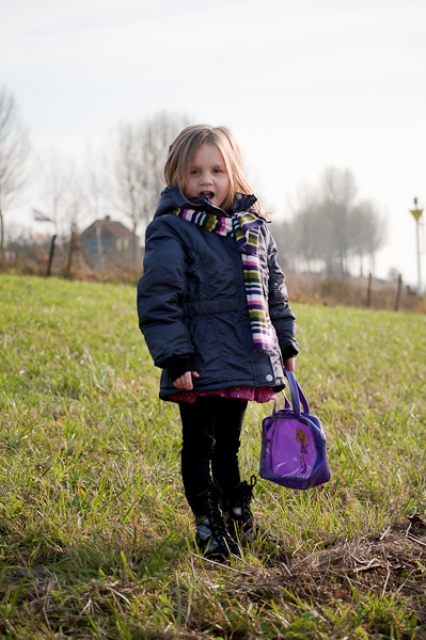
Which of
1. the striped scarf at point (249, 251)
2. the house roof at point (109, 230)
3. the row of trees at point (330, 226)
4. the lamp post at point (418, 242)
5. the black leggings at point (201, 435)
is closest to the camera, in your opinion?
the striped scarf at point (249, 251)

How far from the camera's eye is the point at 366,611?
2.05 m

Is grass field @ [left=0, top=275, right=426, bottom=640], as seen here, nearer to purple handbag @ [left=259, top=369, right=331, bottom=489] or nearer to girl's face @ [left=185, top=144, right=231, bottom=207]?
purple handbag @ [left=259, top=369, right=331, bottom=489]

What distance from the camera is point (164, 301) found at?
2.38 meters

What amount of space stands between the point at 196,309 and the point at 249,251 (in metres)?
0.30

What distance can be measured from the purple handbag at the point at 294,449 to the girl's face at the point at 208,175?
796 mm

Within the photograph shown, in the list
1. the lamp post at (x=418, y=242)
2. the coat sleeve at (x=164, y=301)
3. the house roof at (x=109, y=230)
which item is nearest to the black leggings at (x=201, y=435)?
the coat sleeve at (x=164, y=301)

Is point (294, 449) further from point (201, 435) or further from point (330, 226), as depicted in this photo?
point (330, 226)

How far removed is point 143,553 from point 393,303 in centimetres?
2467

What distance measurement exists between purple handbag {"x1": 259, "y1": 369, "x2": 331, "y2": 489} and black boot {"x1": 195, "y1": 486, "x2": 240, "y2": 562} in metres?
0.24

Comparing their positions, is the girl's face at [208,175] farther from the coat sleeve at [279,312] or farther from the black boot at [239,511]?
the black boot at [239,511]

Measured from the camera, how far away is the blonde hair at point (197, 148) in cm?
259

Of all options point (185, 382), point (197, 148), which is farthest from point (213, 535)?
point (197, 148)

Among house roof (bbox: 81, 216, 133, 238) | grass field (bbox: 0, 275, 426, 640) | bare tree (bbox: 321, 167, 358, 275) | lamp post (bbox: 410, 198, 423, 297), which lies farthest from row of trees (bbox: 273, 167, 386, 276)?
grass field (bbox: 0, 275, 426, 640)

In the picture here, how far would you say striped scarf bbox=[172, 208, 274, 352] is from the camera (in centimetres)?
247
